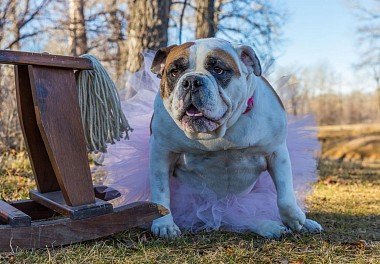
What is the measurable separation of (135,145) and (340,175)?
3.92 meters

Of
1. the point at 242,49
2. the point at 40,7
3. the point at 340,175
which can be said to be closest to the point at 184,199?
the point at 242,49

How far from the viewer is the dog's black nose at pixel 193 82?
1980mm

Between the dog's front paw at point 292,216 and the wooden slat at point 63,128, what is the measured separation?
0.92 meters

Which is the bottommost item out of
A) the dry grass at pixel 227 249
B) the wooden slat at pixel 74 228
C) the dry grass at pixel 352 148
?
the dry grass at pixel 352 148

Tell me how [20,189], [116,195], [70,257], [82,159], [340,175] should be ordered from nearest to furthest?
[70,257], [82,159], [116,195], [20,189], [340,175]

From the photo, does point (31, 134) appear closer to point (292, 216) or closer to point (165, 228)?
point (165, 228)

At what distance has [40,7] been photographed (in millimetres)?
5047

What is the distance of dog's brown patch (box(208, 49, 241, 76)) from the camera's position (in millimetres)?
2104

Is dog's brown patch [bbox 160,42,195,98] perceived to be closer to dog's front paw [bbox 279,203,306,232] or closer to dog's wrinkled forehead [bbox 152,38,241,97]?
dog's wrinkled forehead [bbox 152,38,241,97]

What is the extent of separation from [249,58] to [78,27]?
440 cm

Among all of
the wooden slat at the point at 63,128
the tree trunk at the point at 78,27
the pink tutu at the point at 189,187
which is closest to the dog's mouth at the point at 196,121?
the wooden slat at the point at 63,128

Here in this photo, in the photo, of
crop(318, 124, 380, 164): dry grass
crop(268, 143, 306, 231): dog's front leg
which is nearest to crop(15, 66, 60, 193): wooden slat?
crop(268, 143, 306, 231): dog's front leg

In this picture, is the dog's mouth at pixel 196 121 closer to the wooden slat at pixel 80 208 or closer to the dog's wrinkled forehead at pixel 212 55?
the dog's wrinkled forehead at pixel 212 55

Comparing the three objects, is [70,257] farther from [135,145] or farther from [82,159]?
[135,145]
